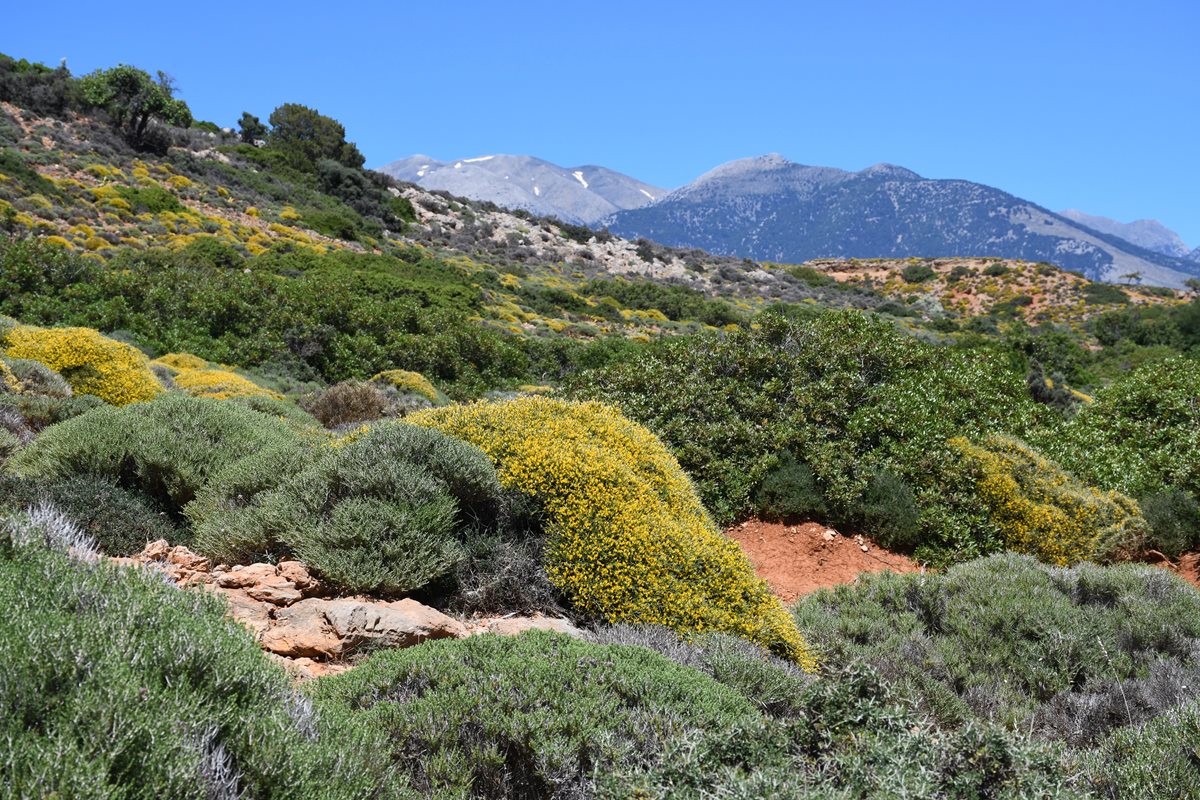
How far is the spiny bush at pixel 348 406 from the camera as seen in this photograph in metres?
13.3

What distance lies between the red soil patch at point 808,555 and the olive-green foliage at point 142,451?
16.3ft

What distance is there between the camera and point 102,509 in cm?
529

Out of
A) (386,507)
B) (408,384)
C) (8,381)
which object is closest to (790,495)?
(386,507)

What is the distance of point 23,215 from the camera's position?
86.7 feet

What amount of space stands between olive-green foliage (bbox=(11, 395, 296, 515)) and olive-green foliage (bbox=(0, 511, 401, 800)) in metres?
3.11

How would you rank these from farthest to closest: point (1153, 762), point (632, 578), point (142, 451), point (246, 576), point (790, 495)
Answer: point (790, 495) < point (142, 451) < point (632, 578) < point (246, 576) < point (1153, 762)

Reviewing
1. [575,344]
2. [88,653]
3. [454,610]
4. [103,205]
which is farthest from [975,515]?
[103,205]

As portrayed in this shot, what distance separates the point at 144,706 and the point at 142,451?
172 inches

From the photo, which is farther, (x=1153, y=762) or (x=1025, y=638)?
(x=1025, y=638)

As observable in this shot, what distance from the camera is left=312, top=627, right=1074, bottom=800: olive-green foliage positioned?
2527mm

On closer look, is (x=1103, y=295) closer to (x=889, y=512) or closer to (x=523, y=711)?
(x=889, y=512)

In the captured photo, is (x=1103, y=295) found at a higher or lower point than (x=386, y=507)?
lower

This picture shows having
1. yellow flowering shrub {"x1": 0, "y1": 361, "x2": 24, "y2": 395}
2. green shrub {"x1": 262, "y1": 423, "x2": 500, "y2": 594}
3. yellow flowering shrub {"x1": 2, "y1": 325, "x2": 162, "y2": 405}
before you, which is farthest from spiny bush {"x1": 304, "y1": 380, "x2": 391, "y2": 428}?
green shrub {"x1": 262, "y1": 423, "x2": 500, "y2": 594}

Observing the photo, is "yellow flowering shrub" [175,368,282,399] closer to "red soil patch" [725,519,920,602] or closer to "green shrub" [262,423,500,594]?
"green shrub" [262,423,500,594]
